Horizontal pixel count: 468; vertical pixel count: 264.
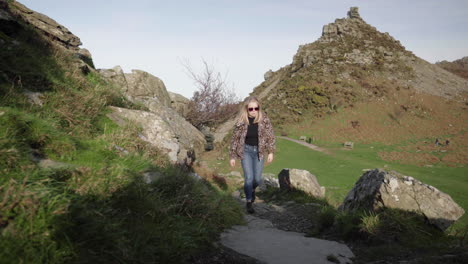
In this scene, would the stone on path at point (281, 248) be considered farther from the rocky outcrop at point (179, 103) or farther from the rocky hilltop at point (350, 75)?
the rocky hilltop at point (350, 75)

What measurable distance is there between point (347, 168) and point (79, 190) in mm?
14608

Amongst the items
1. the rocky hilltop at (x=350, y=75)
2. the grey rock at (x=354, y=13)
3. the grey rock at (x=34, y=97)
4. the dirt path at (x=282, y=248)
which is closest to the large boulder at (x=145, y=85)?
the grey rock at (x=34, y=97)

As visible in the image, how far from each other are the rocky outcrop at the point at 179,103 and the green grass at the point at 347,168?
30.2 ft

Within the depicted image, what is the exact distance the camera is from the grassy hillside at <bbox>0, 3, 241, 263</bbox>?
195cm

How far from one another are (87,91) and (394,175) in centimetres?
658

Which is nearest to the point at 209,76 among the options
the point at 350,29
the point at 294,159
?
the point at 294,159

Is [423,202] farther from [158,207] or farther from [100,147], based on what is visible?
[100,147]

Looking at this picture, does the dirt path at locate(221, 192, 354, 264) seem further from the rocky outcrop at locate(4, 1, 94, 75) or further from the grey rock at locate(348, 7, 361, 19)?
the grey rock at locate(348, 7, 361, 19)

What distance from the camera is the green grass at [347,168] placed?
10.7 m

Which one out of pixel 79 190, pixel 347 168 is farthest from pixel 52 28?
pixel 347 168

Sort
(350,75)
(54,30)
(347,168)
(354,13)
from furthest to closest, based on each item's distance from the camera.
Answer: (354,13)
(350,75)
(347,168)
(54,30)

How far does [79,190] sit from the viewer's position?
2.57 meters

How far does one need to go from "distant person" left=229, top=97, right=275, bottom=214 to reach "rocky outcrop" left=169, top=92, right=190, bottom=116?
1924 cm

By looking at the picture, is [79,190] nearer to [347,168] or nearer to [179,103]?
[347,168]
